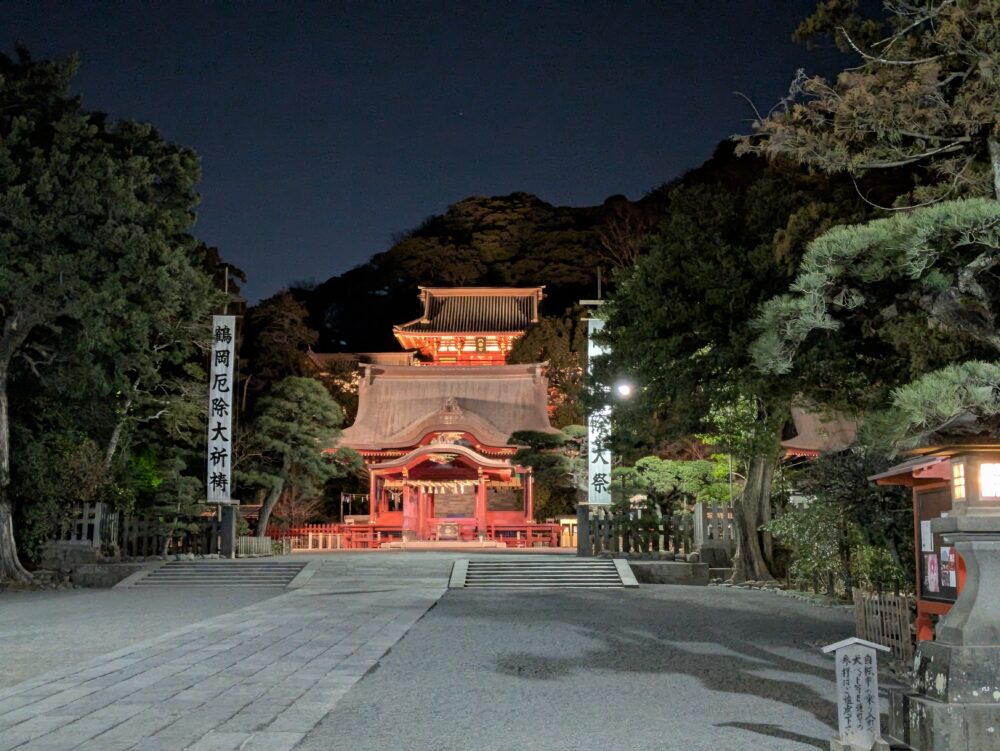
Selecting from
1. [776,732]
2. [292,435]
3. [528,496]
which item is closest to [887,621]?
[776,732]

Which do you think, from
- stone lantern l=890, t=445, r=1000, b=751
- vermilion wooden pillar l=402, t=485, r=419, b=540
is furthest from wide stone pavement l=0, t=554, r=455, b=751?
vermilion wooden pillar l=402, t=485, r=419, b=540

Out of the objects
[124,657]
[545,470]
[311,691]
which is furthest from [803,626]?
[545,470]

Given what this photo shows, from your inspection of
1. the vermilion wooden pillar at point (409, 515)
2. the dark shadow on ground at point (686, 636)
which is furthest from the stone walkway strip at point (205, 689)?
the vermilion wooden pillar at point (409, 515)

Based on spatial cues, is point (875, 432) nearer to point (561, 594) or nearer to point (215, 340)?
point (561, 594)

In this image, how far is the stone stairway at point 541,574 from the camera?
15559mm

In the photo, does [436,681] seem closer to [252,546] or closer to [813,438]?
[252,546]

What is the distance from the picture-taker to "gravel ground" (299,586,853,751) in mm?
5078

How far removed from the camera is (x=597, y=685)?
6594 mm

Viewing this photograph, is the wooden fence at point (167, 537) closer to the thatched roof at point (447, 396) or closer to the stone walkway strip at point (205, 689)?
the stone walkway strip at point (205, 689)

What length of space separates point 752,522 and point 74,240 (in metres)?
12.6

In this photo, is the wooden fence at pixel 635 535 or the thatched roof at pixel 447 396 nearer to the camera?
the wooden fence at pixel 635 535

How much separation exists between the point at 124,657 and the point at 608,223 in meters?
47.7

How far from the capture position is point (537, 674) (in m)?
7.01

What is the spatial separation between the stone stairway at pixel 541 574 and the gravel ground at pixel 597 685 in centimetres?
414
